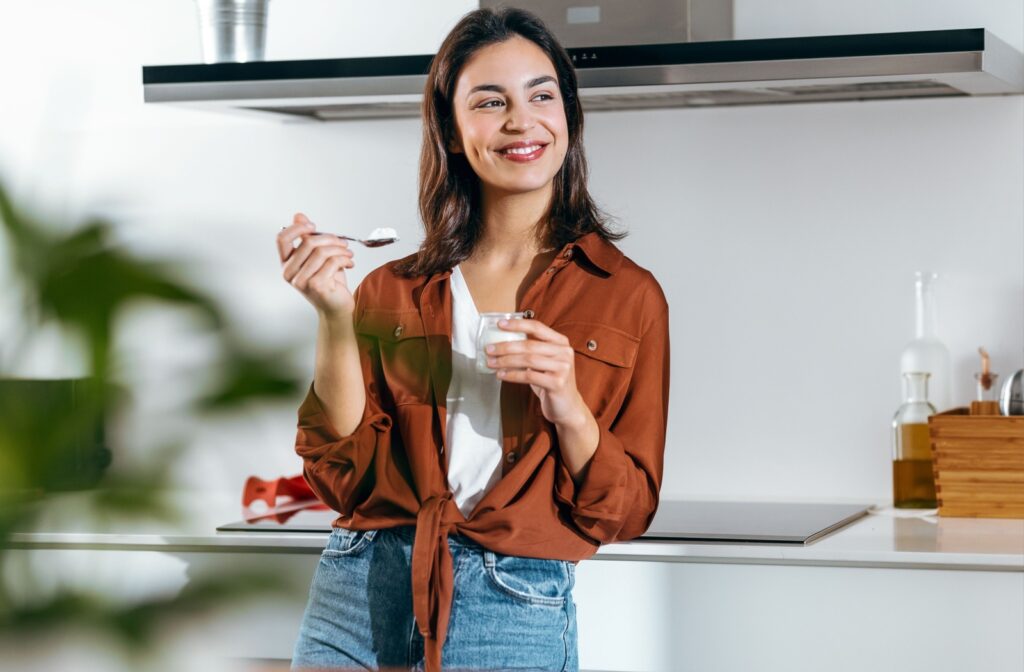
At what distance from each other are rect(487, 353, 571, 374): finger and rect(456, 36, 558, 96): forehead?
0.37 meters

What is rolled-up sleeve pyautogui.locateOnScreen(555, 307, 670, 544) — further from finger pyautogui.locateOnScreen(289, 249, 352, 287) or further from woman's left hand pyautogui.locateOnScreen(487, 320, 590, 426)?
finger pyautogui.locateOnScreen(289, 249, 352, 287)

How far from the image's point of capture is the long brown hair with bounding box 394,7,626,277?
1.59 m

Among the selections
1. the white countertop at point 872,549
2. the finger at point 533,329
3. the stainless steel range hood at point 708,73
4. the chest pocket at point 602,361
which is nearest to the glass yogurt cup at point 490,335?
the finger at point 533,329

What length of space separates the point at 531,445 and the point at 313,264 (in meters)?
0.29

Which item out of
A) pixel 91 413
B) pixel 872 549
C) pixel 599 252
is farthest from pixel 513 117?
pixel 91 413

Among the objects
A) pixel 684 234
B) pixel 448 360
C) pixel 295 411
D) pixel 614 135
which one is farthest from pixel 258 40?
pixel 295 411

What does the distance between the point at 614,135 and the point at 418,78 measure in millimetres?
539

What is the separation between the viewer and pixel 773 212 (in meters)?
2.44

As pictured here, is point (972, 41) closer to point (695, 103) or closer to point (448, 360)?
point (695, 103)

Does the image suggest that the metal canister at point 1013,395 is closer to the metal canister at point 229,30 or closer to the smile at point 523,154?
the smile at point 523,154

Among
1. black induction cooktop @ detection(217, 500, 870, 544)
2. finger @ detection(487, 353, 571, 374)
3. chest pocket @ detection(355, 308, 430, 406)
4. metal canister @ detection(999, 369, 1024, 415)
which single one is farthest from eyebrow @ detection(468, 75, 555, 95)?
chest pocket @ detection(355, 308, 430, 406)

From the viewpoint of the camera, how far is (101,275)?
0.30 m

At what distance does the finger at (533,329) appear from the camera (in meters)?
1.35

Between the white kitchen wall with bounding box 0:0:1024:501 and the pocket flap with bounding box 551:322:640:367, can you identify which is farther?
the white kitchen wall with bounding box 0:0:1024:501
